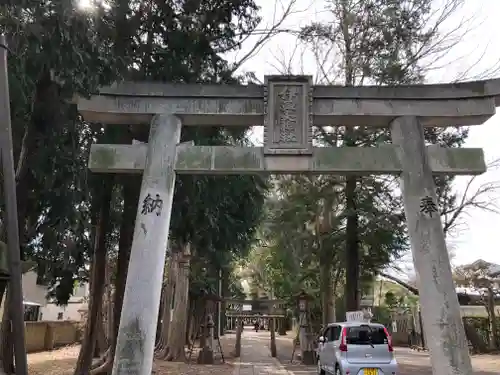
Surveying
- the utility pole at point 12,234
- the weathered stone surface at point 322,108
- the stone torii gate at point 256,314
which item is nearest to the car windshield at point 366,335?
the weathered stone surface at point 322,108

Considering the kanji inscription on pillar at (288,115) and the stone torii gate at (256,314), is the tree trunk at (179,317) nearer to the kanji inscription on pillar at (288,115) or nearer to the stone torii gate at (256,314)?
the stone torii gate at (256,314)

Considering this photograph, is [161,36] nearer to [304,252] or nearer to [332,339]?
[332,339]

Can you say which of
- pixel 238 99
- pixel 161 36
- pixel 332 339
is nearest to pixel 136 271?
pixel 238 99

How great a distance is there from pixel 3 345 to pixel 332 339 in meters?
8.51

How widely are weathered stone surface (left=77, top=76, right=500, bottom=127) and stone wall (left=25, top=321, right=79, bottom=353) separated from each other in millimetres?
17782

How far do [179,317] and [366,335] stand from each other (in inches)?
339

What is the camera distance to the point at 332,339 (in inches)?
508

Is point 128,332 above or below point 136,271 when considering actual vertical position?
below

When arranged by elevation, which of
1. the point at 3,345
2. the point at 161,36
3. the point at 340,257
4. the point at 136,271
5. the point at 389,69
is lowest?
the point at 3,345

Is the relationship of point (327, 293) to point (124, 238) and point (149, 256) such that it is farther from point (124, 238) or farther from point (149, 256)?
point (149, 256)

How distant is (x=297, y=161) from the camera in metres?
7.45

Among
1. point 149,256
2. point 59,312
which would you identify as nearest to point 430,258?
point 149,256

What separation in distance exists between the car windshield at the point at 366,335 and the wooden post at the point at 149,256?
653cm

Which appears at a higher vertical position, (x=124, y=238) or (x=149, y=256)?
(x=124, y=238)
